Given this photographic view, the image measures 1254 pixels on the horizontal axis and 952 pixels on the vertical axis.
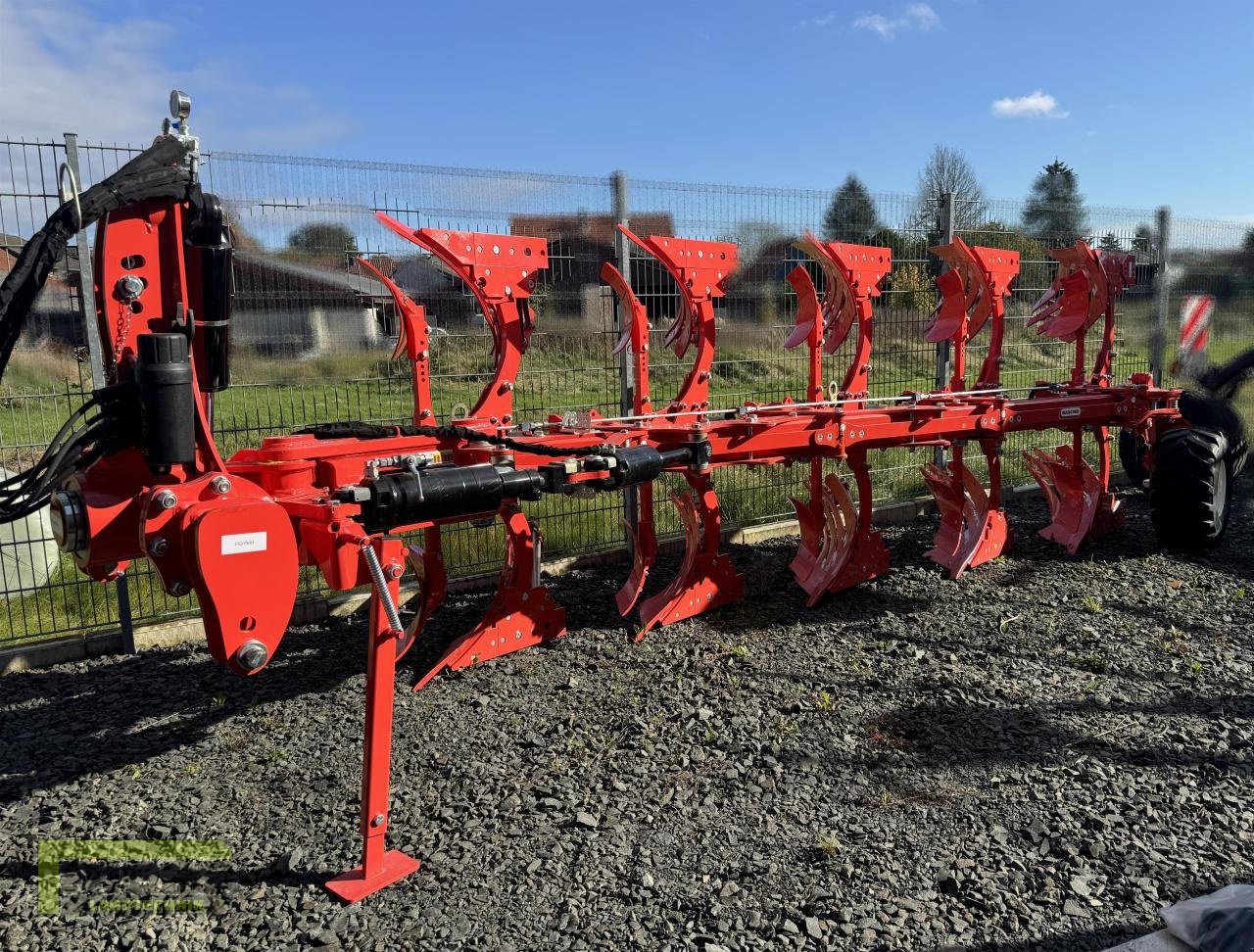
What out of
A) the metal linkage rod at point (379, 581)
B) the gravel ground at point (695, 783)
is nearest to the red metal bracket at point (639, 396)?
the gravel ground at point (695, 783)

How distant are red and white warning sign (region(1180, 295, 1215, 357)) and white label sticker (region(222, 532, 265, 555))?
33.1 feet

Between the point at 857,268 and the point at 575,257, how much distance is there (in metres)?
1.79

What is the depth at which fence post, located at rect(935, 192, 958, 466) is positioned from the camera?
7689 millimetres

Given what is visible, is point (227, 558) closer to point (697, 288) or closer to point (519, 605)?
point (519, 605)

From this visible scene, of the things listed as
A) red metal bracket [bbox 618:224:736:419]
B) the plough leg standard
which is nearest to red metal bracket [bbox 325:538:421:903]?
the plough leg standard

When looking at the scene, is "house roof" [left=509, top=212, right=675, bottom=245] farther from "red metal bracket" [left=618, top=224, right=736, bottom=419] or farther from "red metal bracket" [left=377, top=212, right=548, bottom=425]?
"red metal bracket" [left=377, top=212, right=548, bottom=425]

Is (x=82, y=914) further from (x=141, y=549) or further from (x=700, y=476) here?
(x=700, y=476)

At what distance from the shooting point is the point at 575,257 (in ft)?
20.1

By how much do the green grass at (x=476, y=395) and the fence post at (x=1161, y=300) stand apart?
8.29 ft

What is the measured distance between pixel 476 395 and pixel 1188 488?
4706 millimetres

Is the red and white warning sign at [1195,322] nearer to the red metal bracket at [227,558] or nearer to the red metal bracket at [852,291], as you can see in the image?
the red metal bracket at [852,291]

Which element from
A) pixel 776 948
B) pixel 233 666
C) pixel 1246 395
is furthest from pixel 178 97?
pixel 1246 395

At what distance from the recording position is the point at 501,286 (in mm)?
4746

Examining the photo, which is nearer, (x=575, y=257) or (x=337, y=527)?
(x=337, y=527)
